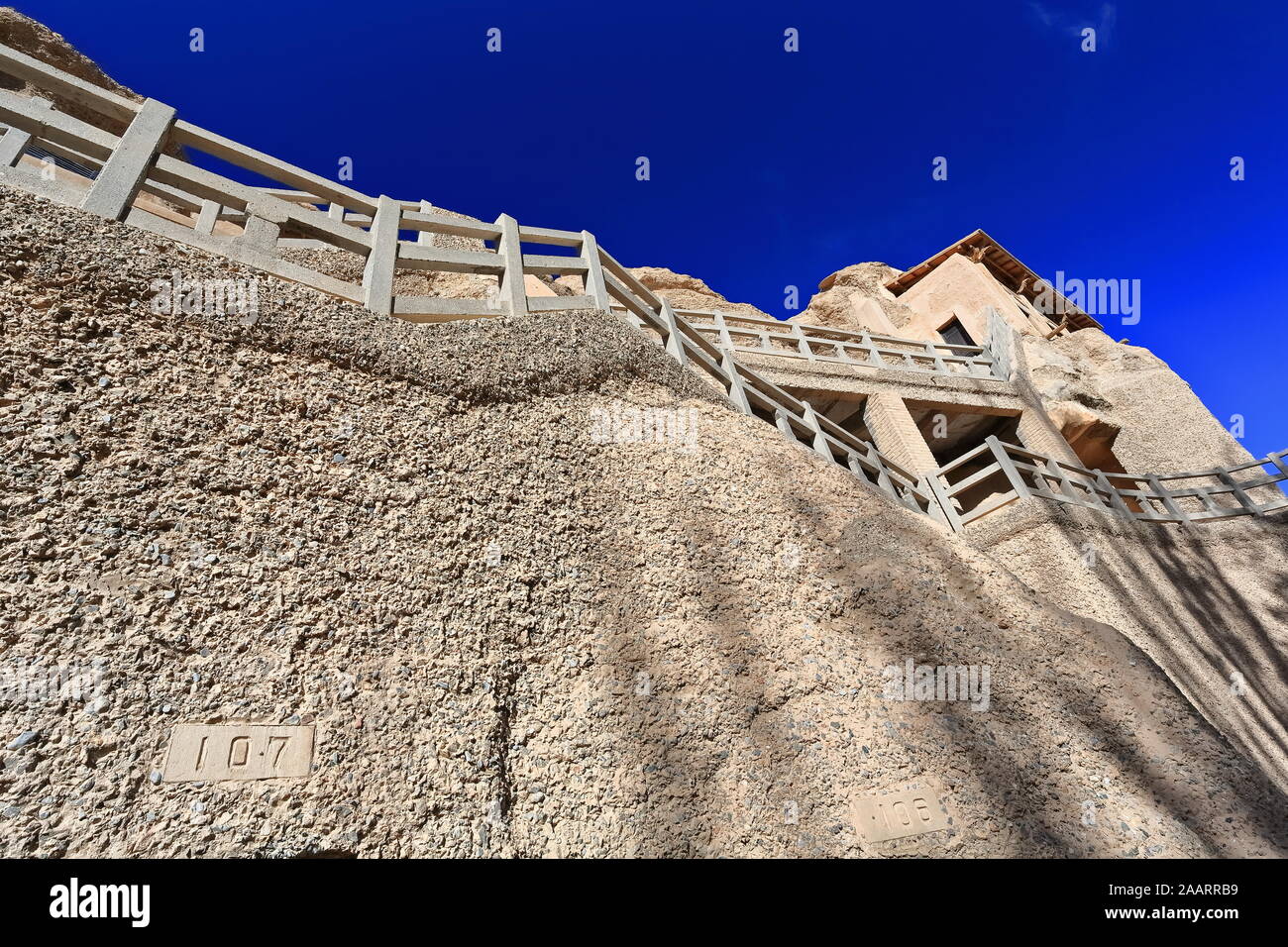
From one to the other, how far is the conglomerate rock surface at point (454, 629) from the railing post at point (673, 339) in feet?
6.03

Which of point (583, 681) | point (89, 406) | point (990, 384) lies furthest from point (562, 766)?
point (990, 384)

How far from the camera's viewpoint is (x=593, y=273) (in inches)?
216

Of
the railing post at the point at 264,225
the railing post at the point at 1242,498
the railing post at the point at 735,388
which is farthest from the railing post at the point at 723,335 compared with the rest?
the railing post at the point at 264,225

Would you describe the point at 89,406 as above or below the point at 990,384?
below

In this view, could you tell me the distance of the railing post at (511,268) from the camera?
4633mm

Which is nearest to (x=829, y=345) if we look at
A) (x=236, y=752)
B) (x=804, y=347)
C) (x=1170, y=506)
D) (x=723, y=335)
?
(x=804, y=347)

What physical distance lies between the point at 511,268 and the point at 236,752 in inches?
139

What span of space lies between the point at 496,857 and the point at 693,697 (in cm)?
112

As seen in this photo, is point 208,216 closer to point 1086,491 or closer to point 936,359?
point 1086,491

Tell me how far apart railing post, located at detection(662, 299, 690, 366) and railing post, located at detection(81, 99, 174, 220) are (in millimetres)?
3699

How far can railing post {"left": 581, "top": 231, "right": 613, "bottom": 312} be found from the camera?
5330mm

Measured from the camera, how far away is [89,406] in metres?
2.62

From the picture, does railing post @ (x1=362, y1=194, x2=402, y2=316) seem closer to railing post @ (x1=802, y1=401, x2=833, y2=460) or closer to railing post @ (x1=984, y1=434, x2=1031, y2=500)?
railing post @ (x1=802, y1=401, x2=833, y2=460)
